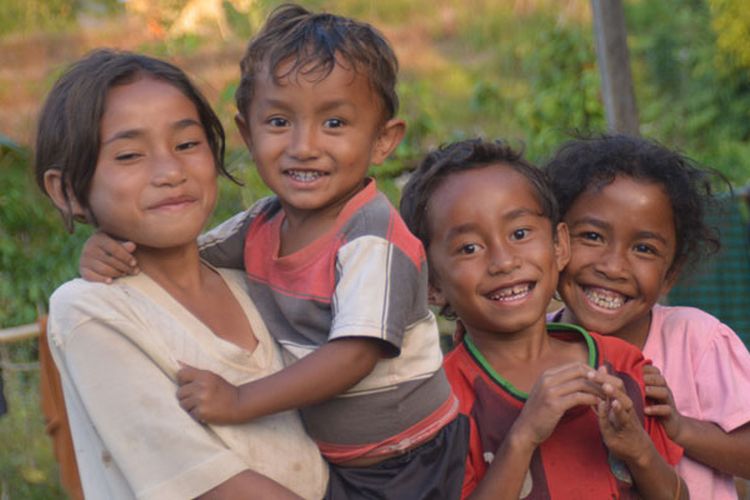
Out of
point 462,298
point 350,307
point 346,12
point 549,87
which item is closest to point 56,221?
point 462,298

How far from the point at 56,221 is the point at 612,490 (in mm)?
3592

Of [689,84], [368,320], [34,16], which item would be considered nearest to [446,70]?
[689,84]

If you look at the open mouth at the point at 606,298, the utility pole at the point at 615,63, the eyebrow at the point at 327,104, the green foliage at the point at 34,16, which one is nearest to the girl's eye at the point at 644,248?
the open mouth at the point at 606,298

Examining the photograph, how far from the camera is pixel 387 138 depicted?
99.0 inches

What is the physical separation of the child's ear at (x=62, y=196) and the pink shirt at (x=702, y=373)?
1.45m

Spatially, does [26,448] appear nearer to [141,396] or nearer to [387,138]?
[387,138]

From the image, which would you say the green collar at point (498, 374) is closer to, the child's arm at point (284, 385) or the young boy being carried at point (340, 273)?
the young boy being carried at point (340, 273)

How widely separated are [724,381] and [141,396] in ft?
4.92

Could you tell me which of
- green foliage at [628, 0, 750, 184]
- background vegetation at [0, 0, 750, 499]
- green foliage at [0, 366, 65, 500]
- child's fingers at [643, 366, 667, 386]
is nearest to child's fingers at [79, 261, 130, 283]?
child's fingers at [643, 366, 667, 386]

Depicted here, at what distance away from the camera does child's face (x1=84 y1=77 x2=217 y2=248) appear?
7.11ft

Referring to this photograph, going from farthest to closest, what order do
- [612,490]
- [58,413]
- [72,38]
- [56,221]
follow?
[72,38]
[56,221]
[58,413]
[612,490]

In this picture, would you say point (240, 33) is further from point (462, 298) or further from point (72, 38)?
point (462, 298)

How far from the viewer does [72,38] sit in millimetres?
10945

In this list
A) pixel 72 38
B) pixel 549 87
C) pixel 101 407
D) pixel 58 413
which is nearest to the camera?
pixel 101 407
